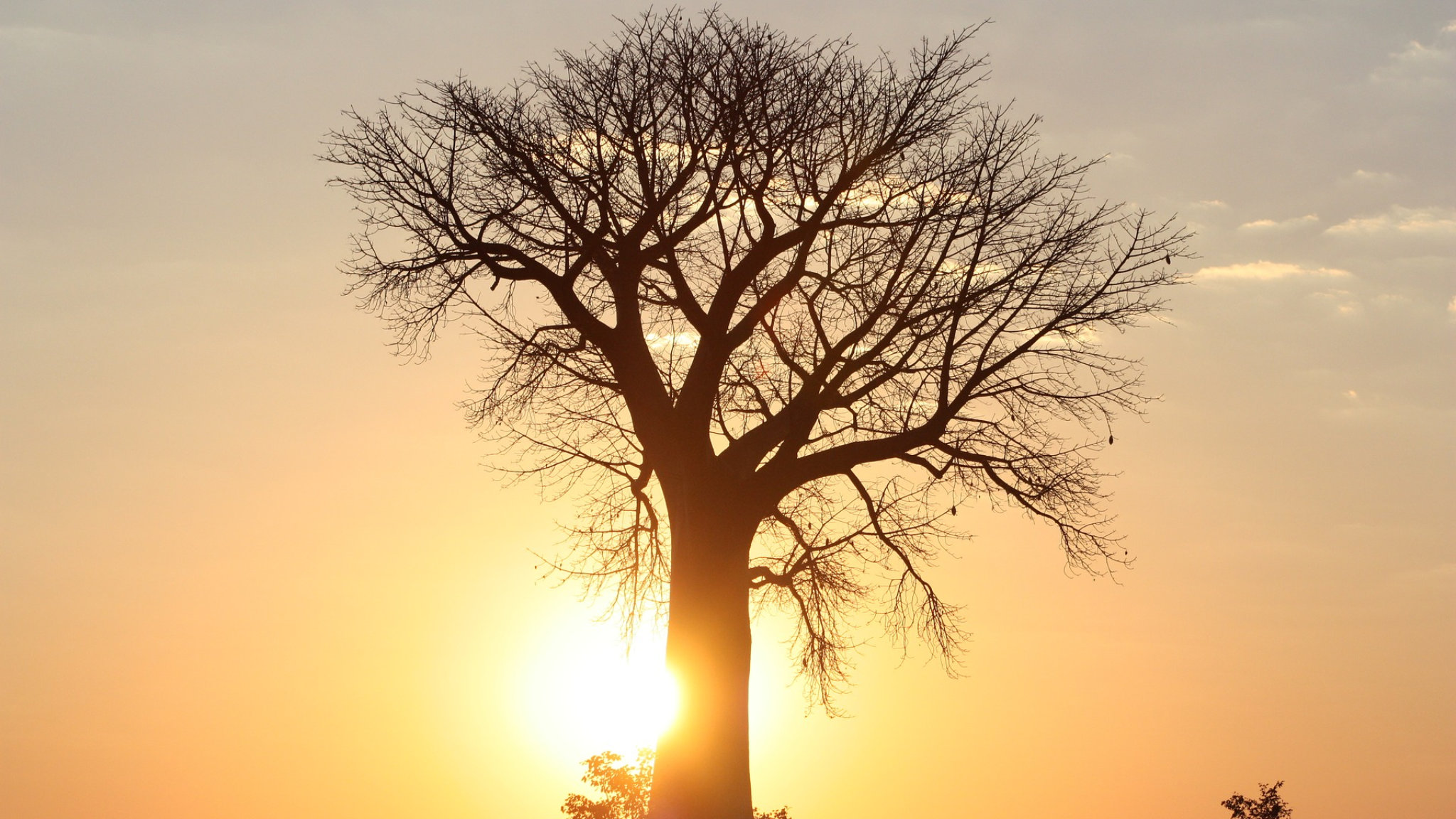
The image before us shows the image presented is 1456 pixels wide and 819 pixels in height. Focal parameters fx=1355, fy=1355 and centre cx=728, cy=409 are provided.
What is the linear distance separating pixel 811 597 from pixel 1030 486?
8.43 feet

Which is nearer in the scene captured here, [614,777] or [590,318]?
[590,318]

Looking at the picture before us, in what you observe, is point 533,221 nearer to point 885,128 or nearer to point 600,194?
point 600,194

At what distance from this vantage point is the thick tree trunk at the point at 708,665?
31.3ft

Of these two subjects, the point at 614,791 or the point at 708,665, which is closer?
the point at 708,665

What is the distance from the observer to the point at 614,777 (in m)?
15.2

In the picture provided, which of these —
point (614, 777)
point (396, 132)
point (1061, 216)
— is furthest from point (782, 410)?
point (614, 777)

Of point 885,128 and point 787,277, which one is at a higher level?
point 885,128

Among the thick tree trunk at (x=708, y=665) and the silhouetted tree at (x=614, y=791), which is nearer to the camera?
the thick tree trunk at (x=708, y=665)

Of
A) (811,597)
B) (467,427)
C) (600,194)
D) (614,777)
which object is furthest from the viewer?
(614,777)

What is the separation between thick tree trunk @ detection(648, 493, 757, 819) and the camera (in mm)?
9555

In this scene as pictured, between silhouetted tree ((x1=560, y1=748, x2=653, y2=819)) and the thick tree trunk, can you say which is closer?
the thick tree trunk

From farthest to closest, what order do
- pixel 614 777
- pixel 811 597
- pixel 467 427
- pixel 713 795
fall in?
pixel 614 777, pixel 811 597, pixel 467 427, pixel 713 795

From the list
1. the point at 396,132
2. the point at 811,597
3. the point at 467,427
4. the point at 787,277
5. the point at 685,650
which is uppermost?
the point at 396,132

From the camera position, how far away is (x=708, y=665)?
387 inches
